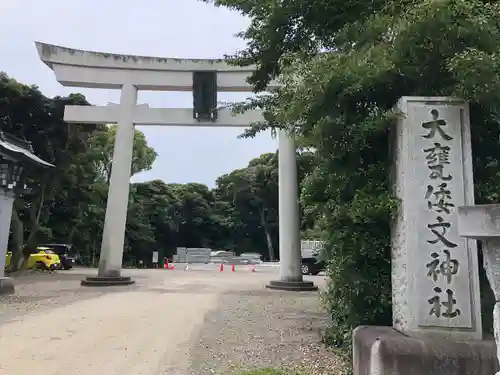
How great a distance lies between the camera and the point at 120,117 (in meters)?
14.0

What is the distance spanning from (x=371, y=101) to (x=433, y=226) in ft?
4.67

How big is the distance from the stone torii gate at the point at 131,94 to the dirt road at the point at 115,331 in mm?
3440

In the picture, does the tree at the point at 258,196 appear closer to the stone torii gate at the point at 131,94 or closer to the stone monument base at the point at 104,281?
the stone torii gate at the point at 131,94

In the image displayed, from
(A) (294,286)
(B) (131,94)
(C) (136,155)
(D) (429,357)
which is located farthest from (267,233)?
(D) (429,357)

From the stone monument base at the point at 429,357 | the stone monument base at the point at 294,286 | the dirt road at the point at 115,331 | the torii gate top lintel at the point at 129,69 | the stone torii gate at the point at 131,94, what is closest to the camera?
the stone monument base at the point at 429,357

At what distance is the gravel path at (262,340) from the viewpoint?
187 inches

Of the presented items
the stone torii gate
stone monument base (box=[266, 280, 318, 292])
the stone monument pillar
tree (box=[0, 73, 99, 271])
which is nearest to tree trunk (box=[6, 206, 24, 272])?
tree (box=[0, 73, 99, 271])

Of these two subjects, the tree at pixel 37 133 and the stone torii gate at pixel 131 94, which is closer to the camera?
the stone torii gate at pixel 131 94

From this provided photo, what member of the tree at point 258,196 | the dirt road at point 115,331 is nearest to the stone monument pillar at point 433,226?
the dirt road at point 115,331

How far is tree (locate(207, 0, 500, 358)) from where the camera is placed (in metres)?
3.70

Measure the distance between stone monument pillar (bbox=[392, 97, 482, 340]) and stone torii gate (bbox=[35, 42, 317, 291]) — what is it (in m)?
9.17

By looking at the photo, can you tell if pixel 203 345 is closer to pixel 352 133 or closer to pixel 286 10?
pixel 352 133

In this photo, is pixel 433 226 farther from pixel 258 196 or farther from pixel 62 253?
pixel 258 196

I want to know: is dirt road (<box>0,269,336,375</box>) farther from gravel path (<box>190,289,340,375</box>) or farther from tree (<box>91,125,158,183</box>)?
tree (<box>91,125,158,183</box>)
